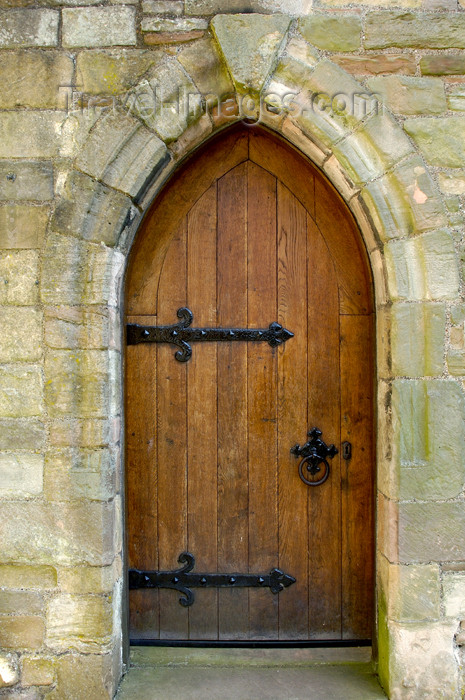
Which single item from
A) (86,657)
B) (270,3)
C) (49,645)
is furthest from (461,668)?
(270,3)

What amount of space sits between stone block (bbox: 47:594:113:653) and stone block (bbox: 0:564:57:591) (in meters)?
0.08

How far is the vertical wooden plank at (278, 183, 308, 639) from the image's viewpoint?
8.01ft

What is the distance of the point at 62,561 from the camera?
2143 millimetres

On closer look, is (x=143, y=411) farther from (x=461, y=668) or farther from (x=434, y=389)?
(x=461, y=668)

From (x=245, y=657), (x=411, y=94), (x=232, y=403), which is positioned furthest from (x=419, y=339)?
(x=245, y=657)

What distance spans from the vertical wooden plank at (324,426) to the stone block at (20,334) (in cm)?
119

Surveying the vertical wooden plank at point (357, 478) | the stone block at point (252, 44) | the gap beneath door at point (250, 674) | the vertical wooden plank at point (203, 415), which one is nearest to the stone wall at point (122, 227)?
the stone block at point (252, 44)

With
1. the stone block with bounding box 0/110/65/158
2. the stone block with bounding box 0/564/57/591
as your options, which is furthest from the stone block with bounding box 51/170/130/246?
the stone block with bounding box 0/564/57/591

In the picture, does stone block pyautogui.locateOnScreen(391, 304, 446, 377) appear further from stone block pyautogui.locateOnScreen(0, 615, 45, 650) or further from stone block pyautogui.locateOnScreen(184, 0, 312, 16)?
stone block pyautogui.locateOnScreen(0, 615, 45, 650)

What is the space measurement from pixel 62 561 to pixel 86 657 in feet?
1.29

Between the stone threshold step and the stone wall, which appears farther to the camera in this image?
the stone threshold step

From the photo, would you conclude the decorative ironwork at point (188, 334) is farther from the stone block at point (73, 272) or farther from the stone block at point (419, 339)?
the stone block at point (419, 339)

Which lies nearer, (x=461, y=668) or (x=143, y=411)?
(x=461, y=668)

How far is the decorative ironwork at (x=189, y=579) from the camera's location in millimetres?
2434
